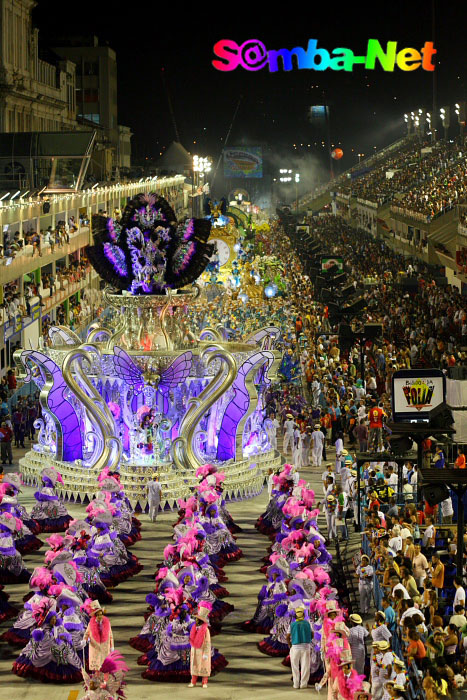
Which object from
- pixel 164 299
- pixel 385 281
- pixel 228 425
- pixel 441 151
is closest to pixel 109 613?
pixel 228 425

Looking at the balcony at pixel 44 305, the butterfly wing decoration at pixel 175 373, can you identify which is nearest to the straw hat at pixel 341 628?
the butterfly wing decoration at pixel 175 373

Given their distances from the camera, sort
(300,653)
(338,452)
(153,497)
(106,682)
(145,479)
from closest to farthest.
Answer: (106,682)
(300,653)
(153,497)
(145,479)
(338,452)

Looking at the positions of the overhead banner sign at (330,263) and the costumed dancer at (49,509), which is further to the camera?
the overhead banner sign at (330,263)

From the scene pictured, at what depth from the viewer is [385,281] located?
5584 centimetres

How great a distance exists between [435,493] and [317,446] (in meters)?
10.2

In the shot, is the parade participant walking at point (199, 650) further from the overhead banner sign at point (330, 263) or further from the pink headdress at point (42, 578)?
the overhead banner sign at point (330, 263)

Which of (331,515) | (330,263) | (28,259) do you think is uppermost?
(330,263)

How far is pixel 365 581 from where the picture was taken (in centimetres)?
1862

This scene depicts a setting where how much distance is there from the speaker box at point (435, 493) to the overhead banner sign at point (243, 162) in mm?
129714

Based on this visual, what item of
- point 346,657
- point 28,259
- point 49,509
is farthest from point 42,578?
point 28,259

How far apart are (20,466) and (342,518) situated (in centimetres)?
718

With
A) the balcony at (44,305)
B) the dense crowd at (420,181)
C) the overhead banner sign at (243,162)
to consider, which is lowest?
the balcony at (44,305)

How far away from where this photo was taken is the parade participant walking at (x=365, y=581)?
731 inches

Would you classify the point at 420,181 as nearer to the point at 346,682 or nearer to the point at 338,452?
the point at 338,452
